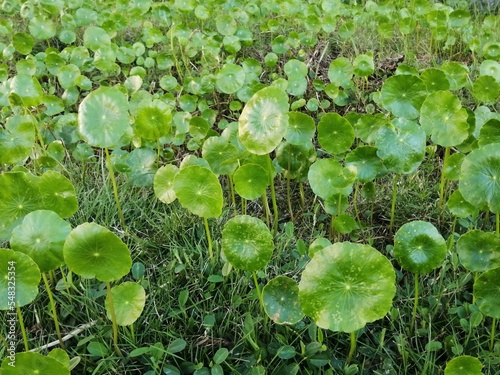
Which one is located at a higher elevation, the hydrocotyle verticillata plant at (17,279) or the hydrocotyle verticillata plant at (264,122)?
the hydrocotyle verticillata plant at (264,122)

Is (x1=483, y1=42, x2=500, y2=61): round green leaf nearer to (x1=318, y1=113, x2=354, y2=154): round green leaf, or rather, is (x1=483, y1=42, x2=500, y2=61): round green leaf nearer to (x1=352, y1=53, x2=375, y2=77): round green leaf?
(x1=352, y1=53, x2=375, y2=77): round green leaf

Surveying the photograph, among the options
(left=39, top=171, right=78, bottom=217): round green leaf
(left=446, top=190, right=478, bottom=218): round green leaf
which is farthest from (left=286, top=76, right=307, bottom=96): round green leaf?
(left=39, top=171, right=78, bottom=217): round green leaf

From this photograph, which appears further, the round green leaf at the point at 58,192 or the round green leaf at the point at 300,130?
the round green leaf at the point at 300,130

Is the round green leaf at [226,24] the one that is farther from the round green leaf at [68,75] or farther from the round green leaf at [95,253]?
the round green leaf at [95,253]

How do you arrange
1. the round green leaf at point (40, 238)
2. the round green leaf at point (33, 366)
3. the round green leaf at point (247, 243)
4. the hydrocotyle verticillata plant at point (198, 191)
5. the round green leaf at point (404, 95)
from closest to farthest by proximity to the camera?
the round green leaf at point (33, 366) < the round green leaf at point (40, 238) < the round green leaf at point (247, 243) < the hydrocotyle verticillata plant at point (198, 191) < the round green leaf at point (404, 95)

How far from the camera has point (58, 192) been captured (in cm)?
155

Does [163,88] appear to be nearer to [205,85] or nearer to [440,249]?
[205,85]

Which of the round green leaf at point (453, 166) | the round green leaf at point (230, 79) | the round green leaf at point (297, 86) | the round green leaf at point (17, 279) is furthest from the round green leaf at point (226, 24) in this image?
the round green leaf at point (17, 279)

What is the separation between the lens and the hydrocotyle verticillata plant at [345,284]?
1218mm

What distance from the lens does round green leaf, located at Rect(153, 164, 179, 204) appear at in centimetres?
177

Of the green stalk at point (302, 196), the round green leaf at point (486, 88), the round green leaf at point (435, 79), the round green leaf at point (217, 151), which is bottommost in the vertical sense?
the green stalk at point (302, 196)

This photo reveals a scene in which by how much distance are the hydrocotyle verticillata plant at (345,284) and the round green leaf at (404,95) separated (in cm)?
85

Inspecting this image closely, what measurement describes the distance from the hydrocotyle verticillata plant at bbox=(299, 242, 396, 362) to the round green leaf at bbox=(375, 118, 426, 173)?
0.54 m

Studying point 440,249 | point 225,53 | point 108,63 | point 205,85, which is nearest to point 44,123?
point 108,63
